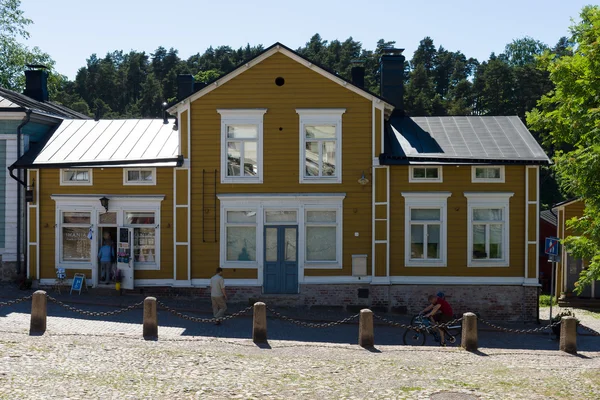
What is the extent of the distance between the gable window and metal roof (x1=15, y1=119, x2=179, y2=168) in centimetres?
722

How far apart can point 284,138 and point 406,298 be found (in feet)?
20.2

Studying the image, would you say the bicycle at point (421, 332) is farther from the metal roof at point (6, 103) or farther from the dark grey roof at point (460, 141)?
the metal roof at point (6, 103)

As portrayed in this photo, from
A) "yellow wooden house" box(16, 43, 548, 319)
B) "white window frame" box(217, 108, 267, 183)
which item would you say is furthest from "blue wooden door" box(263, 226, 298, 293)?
"white window frame" box(217, 108, 267, 183)

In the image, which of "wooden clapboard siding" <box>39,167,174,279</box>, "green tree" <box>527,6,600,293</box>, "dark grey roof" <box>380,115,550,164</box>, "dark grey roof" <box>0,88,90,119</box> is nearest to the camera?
"green tree" <box>527,6,600,293</box>

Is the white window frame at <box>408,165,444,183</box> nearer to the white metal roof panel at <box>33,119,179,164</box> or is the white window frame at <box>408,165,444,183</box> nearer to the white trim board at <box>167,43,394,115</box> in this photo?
the white trim board at <box>167,43,394,115</box>

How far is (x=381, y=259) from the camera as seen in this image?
2212 cm

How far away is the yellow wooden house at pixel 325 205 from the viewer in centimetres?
2219

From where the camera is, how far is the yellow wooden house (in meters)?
22.2

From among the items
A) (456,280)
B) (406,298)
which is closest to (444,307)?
(406,298)

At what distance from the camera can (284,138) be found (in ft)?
73.3

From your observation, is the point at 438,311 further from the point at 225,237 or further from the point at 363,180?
the point at 225,237

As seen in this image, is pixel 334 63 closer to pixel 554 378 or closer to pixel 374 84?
pixel 374 84

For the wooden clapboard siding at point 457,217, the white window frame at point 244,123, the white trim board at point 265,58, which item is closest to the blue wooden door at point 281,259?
the white window frame at point 244,123

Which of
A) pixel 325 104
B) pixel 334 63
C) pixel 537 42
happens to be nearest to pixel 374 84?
pixel 334 63
